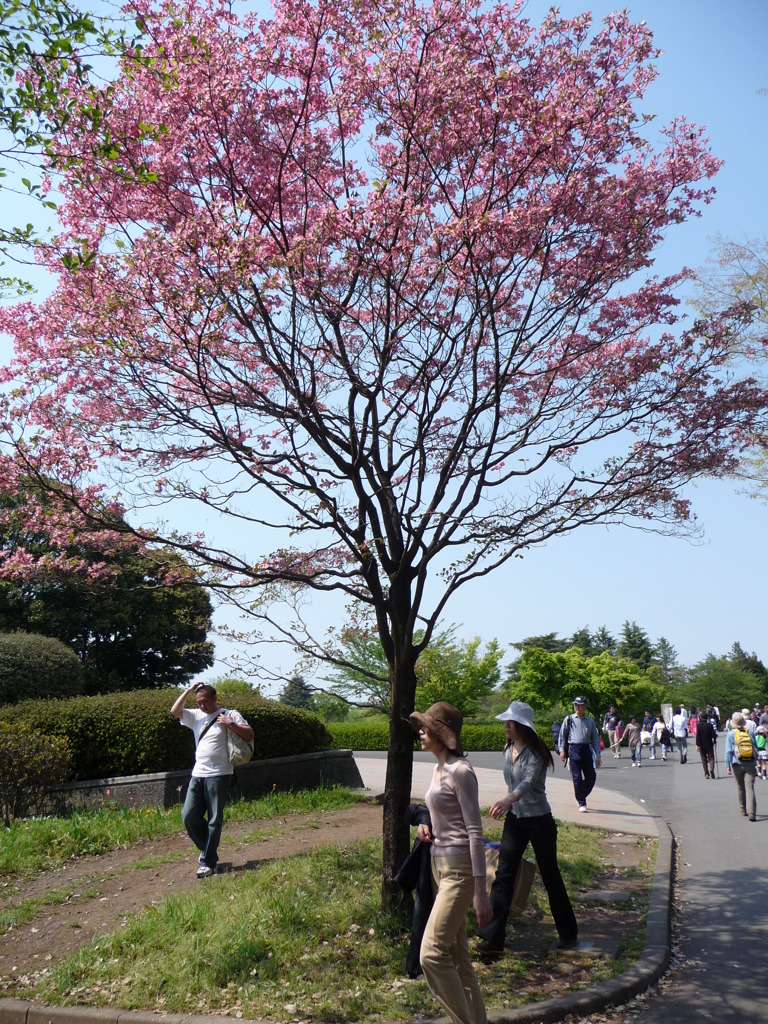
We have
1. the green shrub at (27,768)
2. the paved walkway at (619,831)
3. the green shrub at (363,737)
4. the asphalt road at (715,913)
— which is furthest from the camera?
the green shrub at (363,737)

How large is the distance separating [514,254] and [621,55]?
6.73ft

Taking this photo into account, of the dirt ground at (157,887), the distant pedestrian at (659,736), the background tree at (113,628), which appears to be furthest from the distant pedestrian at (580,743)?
the distant pedestrian at (659,736)

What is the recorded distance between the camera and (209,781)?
7.77m

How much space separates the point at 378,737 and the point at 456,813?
1147 inches

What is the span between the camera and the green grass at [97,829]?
8500mm

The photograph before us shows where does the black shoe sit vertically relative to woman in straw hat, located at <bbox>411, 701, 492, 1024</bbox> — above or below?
below

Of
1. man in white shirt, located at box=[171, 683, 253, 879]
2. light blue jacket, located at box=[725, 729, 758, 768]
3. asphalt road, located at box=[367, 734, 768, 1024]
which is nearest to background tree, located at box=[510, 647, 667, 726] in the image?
asphalt road, located at box=[367, 734, 768, 1024]

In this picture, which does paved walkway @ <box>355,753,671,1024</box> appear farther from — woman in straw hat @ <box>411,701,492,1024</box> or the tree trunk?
the tree trunk

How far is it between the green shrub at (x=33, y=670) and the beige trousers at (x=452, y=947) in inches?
470

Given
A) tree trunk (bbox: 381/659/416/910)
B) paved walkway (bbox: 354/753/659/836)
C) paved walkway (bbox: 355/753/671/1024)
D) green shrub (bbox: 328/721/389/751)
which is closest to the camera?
paved walkway (bbox: 355/753/671/1024)

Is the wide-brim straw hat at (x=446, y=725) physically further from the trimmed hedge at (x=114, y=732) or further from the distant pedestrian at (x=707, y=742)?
the distant pedestrian at (x=707, y=742)

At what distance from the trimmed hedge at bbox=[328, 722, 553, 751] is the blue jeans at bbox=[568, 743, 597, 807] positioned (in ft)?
65.0

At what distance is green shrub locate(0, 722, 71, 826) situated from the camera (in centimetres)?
1044

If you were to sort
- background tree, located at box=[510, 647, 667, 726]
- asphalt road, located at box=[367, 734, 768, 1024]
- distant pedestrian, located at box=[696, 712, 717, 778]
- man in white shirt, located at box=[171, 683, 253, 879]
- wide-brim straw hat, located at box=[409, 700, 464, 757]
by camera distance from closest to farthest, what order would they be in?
wide-brim straw hat, located at box=[409, 700, 464, 757], asphalt road, located at box=[367, 734, 768, 1024], man in white shirt, located at box=[171, 683, 253, 879], distant pedestrian, located at box=[696, 712, 717, 778], background tree, located at box=[510, 647, 667, 726]
